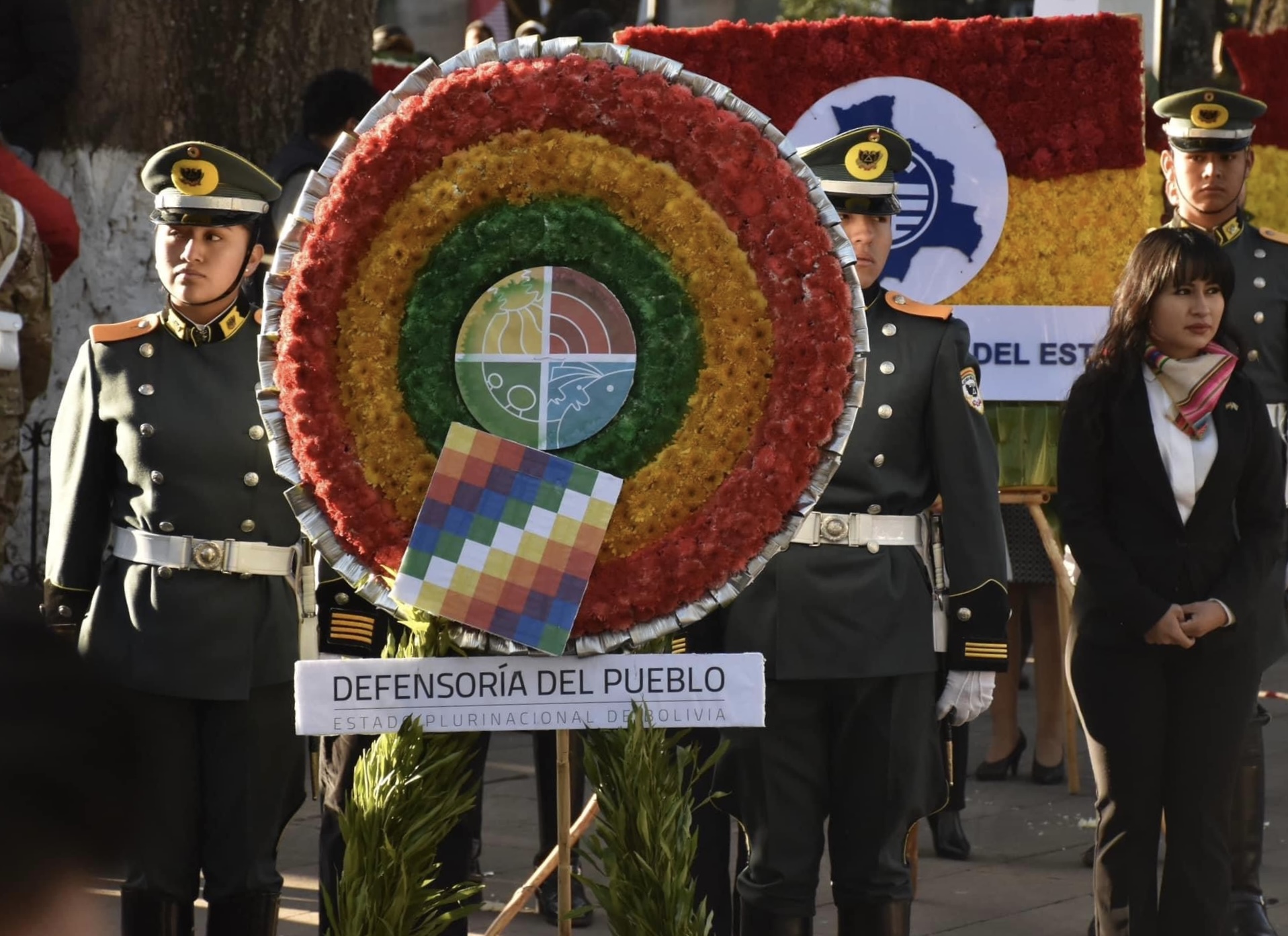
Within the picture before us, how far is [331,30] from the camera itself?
835 centimetres

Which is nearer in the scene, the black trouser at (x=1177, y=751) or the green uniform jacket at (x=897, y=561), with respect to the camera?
the green uniform jacket at (x=897, y=561)

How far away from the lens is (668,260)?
3.44m

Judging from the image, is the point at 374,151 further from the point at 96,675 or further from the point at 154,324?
the point at 96,675

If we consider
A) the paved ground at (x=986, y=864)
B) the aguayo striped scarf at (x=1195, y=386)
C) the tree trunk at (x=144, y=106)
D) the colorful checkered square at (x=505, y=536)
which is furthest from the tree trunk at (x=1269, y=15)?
the colorful checkered square at (x=505, y=536)

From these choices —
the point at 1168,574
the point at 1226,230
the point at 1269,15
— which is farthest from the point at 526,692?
the point at 1269,15

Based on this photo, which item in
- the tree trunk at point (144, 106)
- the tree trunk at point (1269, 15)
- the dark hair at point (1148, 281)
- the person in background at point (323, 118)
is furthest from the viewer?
the tree trunk at point (1269, 15)

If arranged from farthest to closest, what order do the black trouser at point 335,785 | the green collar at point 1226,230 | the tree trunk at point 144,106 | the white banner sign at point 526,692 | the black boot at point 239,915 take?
1. the tree trunk at point 144,106
2. the green collar at point 1226,230
3. the black trouser at point 335,785
4. the black boot at point 239,915
5. the white banner sign at point 526,692

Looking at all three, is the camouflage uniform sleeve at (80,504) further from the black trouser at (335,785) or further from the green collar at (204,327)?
the black trouser at (335,785)

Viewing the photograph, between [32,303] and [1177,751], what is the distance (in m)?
3.56

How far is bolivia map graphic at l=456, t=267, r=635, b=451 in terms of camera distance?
3.45 m

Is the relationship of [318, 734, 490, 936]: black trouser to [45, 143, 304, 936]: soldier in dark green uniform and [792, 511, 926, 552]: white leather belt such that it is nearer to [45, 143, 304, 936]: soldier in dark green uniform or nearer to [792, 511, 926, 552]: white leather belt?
[45, 143, 304, 936]: soldier in dark green uniform

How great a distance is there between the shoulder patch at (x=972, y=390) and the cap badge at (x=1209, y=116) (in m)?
1.82

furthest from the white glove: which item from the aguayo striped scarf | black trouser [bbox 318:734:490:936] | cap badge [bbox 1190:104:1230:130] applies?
cap badge [bbox 1190:104:1230:130]

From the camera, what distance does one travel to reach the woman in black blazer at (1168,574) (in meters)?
4.70
